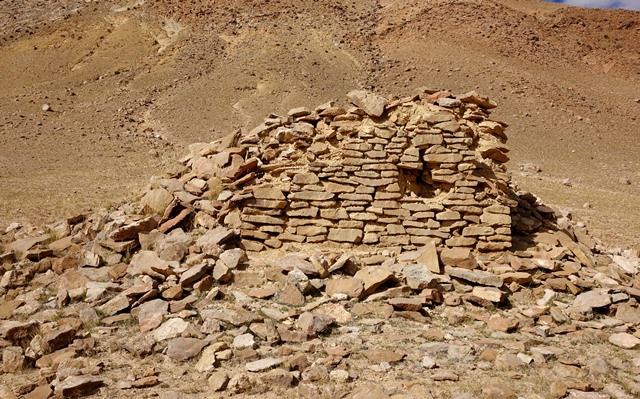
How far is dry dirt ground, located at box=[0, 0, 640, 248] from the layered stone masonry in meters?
5.52

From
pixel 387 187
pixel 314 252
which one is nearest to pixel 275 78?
pixel 387 187

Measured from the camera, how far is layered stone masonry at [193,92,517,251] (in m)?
7.50

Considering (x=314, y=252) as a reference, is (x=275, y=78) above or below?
below

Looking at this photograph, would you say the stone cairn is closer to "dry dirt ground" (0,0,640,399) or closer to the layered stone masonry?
the layered stone masonry

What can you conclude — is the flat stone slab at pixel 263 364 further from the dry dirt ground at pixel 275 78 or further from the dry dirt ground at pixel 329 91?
the dry dirt ground at pixel 275 78

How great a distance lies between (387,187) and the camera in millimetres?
7582

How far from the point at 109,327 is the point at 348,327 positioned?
8.89 ft

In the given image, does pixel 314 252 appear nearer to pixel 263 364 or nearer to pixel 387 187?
pixel 387 187

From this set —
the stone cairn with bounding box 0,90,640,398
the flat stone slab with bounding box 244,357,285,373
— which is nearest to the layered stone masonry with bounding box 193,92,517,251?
the stone cairn with bounding box 0,90,640,398

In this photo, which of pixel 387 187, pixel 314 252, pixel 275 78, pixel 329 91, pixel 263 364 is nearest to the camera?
pixel 263 364

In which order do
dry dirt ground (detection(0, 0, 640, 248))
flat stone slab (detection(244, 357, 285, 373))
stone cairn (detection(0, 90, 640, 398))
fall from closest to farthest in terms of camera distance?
flat stone slab (detection(244, 357, 285, 373)) < stone cairn (detection(0, 90, 640, 398)) < dry dirt ground (detection(0, 0, 640, 248))

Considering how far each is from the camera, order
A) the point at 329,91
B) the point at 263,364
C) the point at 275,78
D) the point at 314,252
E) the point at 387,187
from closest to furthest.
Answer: the point at 263,364 → the point at 314,252 → the point at 387,187 → the point at 329,91 → the point at 275,78

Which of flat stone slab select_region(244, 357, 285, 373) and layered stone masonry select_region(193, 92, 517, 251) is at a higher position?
layered stone masonry select_region(193, 92, 517, 251)

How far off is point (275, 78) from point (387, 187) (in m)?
24.2
